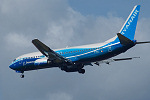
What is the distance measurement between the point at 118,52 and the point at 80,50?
7036 mm

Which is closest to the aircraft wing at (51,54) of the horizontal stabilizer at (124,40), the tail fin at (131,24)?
the horizontal stabilizer at (124,40)

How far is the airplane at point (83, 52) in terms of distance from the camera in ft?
210

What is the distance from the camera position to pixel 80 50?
66.9m

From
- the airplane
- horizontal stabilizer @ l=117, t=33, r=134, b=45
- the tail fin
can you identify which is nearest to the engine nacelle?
the airplane

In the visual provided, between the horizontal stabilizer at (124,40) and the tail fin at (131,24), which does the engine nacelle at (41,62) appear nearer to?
the horizontal stabilizer at (124,40)

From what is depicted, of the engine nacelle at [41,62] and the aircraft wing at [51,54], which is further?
the engine nacelle at [41,62]

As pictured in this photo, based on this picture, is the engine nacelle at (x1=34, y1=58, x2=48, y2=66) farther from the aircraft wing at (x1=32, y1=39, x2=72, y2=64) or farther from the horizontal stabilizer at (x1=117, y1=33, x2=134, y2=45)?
the horizontal stabilizer at (x1=117, y1=33, x2=134, y2=45)

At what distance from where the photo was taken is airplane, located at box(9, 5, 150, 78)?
6406 cm

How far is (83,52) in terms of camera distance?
6631cm

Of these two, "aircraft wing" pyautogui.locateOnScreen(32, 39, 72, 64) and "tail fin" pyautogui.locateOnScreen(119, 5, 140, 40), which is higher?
"tail fin" pyautogui.locateOnScreen(119, 5, 140, 40)

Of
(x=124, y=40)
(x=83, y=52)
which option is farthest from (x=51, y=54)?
(x=124, y=40)

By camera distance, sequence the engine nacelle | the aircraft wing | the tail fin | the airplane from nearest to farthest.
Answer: the airplane, the aircraft wing, the tail fin, the engine nacelle

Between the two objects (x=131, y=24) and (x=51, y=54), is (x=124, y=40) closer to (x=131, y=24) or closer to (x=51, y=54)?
(x=131, y=24)

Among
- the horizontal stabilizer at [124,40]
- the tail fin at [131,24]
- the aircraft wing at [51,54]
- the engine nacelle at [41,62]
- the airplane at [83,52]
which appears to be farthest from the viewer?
the engine nacelle at [41,62]
